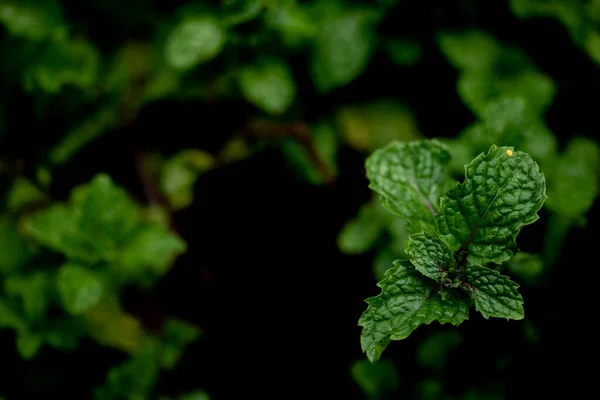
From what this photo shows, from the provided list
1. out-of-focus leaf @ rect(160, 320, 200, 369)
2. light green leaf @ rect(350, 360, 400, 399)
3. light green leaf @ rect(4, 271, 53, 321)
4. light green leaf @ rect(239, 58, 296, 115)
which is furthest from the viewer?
light green leaf @ rect(239, 58, 296, 115)

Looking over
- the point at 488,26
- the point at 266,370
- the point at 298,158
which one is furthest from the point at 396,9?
the point at 266,370

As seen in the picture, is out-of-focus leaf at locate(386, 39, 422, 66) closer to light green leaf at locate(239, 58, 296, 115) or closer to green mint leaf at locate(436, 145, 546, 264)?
light green leaf at locate(239, 58, 296, 115)

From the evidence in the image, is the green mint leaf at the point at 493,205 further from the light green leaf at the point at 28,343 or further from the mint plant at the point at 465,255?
the light green leaf at the point at 28,343

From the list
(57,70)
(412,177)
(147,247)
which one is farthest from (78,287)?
(412,177)

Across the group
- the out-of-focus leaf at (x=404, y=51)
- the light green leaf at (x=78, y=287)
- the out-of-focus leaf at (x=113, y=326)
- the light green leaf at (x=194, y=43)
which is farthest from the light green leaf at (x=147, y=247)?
the out-of-focus leaf at (x=404, y=51)

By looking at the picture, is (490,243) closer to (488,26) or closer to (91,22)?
(488,26)

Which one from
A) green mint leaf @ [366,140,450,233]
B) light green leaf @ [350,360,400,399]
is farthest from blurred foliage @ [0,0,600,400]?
green mint leaf @ [366,140,450,233]

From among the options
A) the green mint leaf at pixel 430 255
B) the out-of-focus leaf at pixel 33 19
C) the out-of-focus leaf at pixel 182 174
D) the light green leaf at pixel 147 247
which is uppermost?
the out-of-focus leaf at pixel 33 19
